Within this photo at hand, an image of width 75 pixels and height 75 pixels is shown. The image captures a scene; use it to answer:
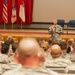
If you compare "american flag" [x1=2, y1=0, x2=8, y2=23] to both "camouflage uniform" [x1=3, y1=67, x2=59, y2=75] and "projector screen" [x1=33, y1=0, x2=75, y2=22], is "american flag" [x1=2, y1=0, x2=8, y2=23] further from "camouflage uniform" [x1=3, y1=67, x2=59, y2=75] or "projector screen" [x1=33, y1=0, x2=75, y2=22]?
"camouflage uniform" [x1=3, y1=67, x2=59, y2=75]

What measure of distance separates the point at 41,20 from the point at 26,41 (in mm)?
14627

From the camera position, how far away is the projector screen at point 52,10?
16.8 meters

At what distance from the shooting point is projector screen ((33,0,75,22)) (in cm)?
1681

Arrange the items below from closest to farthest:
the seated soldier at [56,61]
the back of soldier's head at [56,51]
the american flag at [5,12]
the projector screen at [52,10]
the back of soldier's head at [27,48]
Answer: the back of soldier's head at [27,48] < the seated soldier at [56,61] < the back of soldier's head at [56,51] < the american flag at [5,12] < the projector screen at [52,10]

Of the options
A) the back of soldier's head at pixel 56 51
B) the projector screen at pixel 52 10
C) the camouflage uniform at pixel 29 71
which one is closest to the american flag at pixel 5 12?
the projector screen at pixel 52 10

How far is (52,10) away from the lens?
1692cm

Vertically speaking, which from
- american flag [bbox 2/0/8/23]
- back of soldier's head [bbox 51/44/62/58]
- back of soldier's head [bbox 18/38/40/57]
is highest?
american flag [bbox 2/0/8/23]

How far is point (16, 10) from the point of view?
16812 millimetres

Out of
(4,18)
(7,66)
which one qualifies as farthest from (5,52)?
(4,18)

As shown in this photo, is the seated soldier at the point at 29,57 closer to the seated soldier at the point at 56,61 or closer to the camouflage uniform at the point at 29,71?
the camouflage uniform at the point at 29,71

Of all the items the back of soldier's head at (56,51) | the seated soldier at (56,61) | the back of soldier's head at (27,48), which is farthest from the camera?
the back of soldier's head at (56,51)

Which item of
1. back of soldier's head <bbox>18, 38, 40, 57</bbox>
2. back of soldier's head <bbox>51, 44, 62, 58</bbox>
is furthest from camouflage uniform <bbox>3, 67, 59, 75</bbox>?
back of soldier's head <bbox>51, 44, 62, 58</bbox>

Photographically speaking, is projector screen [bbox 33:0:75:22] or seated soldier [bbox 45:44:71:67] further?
projector screen [bbox 33:0:75:22]

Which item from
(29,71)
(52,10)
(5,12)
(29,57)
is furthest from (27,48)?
(52,10)
